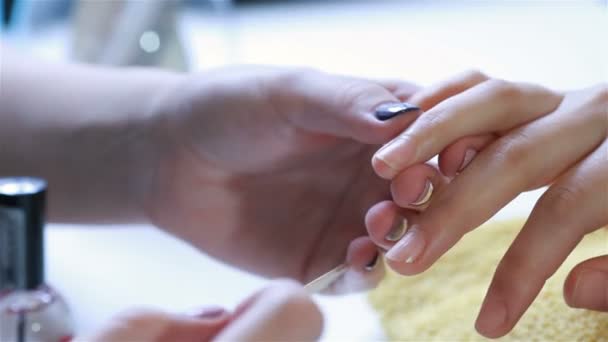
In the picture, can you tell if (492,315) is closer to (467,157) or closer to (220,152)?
(467,157)

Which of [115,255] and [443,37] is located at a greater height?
[443,37]

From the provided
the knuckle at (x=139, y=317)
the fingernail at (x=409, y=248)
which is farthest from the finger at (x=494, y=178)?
the knuckle at (x=139, y=317)

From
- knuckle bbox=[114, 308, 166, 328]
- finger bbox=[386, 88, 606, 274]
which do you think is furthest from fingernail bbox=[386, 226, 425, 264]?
knuckle bbox=[114, 308, 166, 328]

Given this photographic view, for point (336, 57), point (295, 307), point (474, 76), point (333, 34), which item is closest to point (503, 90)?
point (474, 76)

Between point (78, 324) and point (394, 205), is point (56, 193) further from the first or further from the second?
point (394, 205)

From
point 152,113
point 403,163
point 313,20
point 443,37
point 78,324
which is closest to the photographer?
point 403,163

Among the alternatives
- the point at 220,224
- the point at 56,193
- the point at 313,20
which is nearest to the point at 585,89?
the point at 220,224

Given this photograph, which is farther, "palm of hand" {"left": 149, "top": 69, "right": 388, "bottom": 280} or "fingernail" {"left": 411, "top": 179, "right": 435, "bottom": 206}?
"palm of hand" {"left": 149, "top": 69, "right": 388, "bottom": 280}

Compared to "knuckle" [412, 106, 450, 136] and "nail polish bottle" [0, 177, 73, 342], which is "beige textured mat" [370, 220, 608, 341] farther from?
"nail polish bottle" [0, 177, 73, 342]
